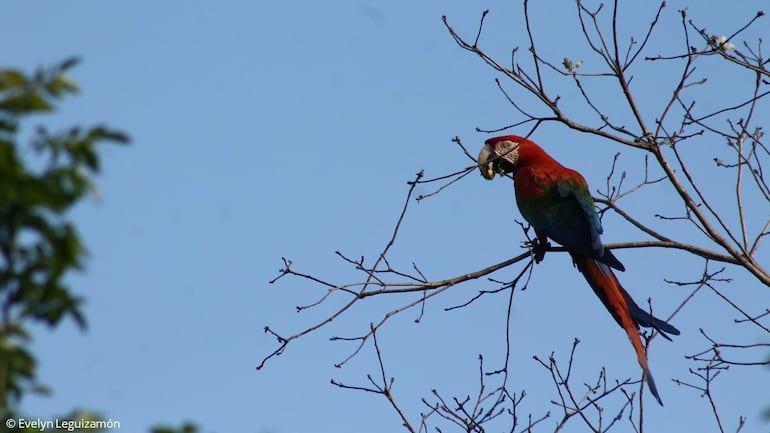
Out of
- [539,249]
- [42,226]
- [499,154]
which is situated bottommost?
[42,226]

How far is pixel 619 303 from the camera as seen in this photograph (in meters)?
4.45

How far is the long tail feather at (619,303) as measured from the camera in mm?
4242

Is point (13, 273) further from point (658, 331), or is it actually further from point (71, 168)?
point (658, 331)

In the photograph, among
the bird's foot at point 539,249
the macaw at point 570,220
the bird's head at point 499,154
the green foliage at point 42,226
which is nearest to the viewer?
the green foliage at point 42,226

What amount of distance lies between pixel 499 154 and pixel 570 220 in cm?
85

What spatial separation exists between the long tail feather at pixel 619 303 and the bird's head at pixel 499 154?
0.92 meters

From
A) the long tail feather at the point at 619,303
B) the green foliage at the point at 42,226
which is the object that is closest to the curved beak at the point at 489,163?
the long tail feather at the point at 619,303

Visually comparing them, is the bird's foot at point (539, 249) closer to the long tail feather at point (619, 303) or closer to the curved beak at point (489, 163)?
the long tail feather at point (619, 303)

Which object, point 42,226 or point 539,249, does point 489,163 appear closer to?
point 539,249

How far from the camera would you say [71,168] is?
1412 mm

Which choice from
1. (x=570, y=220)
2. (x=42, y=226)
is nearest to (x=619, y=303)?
(x=570, y=220)

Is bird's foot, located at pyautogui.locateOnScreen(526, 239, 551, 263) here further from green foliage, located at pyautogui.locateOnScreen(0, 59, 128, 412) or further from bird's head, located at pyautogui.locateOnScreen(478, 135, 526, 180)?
green foliage, located at pyautogui.locateOnScreen(0, 59, 128, 412)

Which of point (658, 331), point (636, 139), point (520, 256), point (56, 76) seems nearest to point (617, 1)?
point (636, 139)

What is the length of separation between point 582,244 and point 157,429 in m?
3.48
